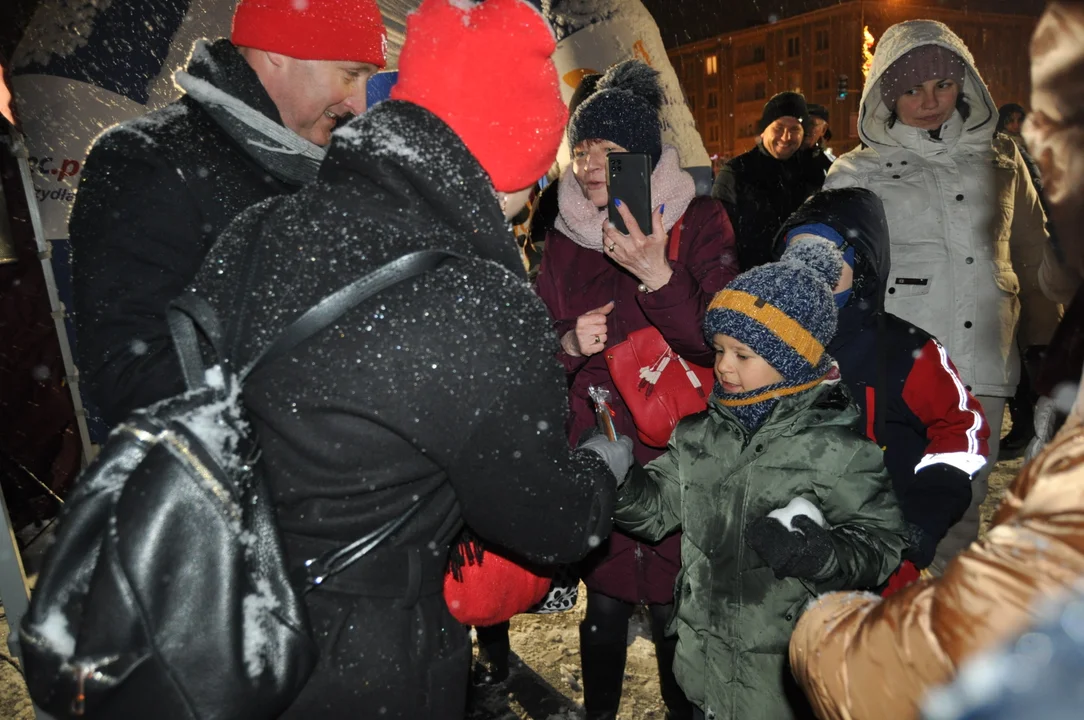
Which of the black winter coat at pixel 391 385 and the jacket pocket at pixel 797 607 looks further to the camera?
the jacket pocket at pixel 797 607

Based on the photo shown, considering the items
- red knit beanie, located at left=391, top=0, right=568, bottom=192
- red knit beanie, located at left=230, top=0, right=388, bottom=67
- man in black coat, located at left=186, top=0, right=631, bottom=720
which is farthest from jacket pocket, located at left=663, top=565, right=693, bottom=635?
red knit beanie, located at left=230, top=0, right=388, bottom=67

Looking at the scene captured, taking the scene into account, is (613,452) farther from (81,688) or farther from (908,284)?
(908,284)

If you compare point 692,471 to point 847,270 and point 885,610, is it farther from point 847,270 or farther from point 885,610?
point 885,610

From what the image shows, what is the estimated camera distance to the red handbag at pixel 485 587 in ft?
5.34

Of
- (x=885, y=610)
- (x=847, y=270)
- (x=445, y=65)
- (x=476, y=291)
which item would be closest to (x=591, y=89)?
(x=847, y=270)

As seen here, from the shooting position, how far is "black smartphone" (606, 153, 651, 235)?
7.80 feet

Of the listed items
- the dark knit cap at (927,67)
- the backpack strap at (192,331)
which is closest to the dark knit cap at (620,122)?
the dark knit cap at (927,67)

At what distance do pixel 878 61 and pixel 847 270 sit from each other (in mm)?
1553

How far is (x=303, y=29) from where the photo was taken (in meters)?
1.72

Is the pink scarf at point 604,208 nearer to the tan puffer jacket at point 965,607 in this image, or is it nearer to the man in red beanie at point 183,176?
the man in red beanie at point 183,176

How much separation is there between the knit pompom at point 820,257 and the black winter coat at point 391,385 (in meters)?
1.29

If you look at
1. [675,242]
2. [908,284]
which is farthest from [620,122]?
[908,284]

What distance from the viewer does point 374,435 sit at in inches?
41.8

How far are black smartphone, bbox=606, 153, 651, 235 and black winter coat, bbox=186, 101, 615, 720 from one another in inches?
50.1
